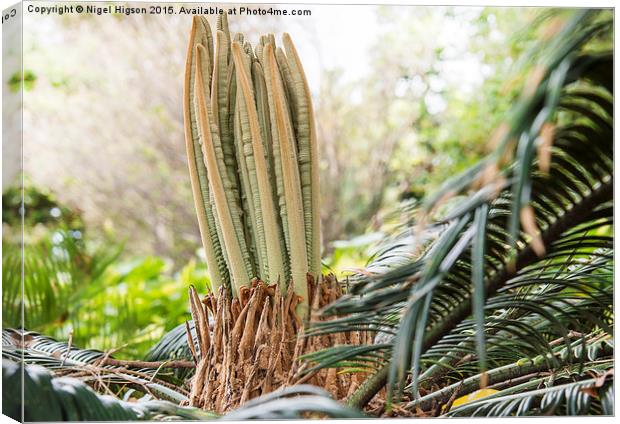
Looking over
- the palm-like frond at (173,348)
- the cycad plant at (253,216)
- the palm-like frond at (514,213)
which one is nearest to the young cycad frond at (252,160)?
the cycad plant at (253,216)

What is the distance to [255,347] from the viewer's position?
1.62m

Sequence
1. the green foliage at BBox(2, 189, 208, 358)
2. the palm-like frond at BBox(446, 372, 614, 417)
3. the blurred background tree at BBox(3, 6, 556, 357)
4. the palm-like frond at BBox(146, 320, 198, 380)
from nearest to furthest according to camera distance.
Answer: the palm-like frond at BBox(446, 372, 614, 417) < the green foliage at BBox(2, 189, 208, 358) < the palm-like frond at BBox(146, 320, 198, 380) < the blurred background tree at BBox(3, 6, 556, 357)

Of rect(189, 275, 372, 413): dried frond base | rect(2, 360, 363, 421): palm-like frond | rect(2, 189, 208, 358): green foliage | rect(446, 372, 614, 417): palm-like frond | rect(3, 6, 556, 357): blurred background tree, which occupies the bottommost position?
rect(446, 372, 614, 417): palm-like frond

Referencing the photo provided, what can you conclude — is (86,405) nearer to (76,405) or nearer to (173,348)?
(76,405)

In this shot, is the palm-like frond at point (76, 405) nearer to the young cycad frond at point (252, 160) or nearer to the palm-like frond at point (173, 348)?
the young cycad frond at point (252, 160)

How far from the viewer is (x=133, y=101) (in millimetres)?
4898

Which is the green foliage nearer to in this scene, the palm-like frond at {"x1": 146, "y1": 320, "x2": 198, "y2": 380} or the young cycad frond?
the palm-like frond at {"x1": 146, "y1": 320, "x2": 198, "y2": 380}

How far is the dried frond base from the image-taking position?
162 centimetres

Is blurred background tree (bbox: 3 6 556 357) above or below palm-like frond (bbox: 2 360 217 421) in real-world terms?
above

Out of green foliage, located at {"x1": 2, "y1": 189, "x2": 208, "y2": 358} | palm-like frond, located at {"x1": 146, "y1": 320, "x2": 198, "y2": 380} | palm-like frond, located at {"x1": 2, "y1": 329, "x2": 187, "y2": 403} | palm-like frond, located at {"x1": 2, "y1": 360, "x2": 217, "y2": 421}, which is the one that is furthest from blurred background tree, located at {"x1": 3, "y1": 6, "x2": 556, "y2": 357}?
palm-like frond, located at {"x1": 2, "y1": 360, "x2": 217, "y2": 421}

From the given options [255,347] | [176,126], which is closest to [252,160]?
[255,347]

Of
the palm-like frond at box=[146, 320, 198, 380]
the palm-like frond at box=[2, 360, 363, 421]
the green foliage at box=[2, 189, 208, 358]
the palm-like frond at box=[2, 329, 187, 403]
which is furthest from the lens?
the palm-like frond at box=[146, 320, 198, 380]

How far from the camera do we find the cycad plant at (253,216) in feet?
5.36

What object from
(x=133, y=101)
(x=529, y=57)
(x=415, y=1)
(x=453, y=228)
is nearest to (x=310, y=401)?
(x=453, y=228)
